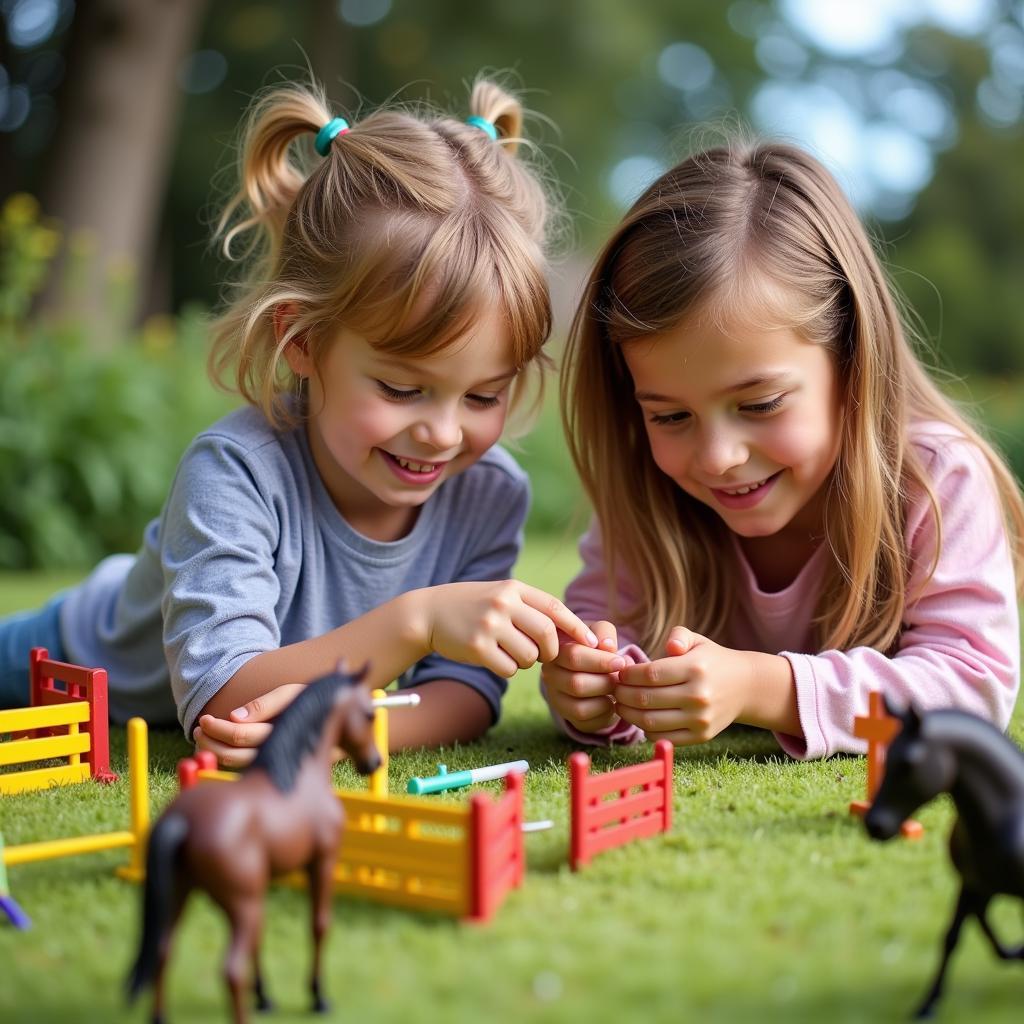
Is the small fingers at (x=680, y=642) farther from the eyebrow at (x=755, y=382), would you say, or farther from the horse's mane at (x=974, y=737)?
the horse's mane at (x=974, y=737)

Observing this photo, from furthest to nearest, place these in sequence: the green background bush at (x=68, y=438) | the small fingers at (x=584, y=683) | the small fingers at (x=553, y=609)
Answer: the green background bush at (x=68, y=438) < the small fingers at (x=584, y=683) < the small fingers at (x=553, y=609)

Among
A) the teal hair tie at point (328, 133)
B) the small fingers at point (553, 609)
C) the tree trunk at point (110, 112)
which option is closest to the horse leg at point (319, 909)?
the small fingers at point (553, 609)

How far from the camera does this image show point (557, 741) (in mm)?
2656

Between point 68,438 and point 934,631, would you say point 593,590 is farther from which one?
point 68,438

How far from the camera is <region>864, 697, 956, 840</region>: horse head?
1.24 metres

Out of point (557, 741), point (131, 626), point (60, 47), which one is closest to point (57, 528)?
point (131, 626)

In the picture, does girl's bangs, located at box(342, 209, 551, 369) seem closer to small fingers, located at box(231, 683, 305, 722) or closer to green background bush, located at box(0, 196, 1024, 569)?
small fingers, located at box(231, 683, 305, 722)

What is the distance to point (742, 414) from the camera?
243 centimetres

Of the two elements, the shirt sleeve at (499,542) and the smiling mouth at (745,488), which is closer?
the smiling mouth at (745,488)

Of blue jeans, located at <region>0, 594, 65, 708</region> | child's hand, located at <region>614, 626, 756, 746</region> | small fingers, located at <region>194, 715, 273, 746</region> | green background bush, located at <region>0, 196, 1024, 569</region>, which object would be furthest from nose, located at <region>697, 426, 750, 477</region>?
green background bush, located at <region>0, 196, 1024, 569</region>

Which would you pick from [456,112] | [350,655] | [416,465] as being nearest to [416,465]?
[416,465]

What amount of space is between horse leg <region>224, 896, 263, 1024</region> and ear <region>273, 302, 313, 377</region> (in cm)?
163

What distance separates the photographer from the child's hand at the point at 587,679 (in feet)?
7.64

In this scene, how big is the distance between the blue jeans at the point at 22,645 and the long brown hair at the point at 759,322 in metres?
1.53
